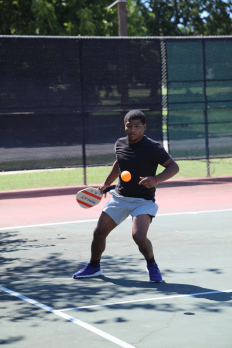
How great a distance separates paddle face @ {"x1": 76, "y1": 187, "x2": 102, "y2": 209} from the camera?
707 cm

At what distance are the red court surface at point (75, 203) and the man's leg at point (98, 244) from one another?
3.92 metres

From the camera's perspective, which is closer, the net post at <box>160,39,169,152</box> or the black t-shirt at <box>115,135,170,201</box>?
the black t-shirt at <box>115,135,170,201</box>

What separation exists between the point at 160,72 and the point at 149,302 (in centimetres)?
1042

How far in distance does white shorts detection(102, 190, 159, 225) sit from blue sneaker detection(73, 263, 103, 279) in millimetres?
643

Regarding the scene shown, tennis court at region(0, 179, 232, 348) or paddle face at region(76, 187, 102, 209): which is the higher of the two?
paddle face at region(76, 187, 102, 209)

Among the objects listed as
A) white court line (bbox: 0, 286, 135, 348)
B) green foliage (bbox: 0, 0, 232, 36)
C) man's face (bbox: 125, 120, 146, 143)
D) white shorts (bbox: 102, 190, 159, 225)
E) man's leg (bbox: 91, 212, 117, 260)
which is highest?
green foliage (bbox: 0, 0, 232, 36)

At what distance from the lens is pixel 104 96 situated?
49.7 feet

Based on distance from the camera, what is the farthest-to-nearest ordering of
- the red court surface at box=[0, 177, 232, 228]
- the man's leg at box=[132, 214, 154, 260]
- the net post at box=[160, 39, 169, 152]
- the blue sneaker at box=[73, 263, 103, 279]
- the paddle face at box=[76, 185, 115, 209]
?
1. the net post at box=[160, 39, 169, 152]
2. the red court surface at box=[0, 177, 232, 228]
3. the paddle face at box=[76, 185, 115, 209]
4. the blue sneaker at box=[73, 263, 103, 279]
5. the man's leg at box=[132, 214, 154, 260]

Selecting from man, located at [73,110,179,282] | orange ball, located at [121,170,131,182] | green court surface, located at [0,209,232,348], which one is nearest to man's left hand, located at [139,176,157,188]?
man, located at [73,110,179,282]

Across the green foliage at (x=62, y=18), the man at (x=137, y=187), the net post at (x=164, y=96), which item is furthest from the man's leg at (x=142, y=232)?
the green foliage at (x=62, y=18)

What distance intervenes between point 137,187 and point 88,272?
1162 mm

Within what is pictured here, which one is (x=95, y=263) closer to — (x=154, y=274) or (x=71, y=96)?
(x=154, y=274)

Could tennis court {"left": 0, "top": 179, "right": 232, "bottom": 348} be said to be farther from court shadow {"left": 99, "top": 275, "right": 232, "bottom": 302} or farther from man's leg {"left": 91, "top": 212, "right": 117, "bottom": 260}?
man's leg {"left": 91, "top": 212, "right": 117, "bottom": 260}

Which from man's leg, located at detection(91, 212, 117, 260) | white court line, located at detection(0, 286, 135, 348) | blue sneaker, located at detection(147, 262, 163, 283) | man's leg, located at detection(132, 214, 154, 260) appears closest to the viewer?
white court line, located at detection(0, 286, 135, 348)
